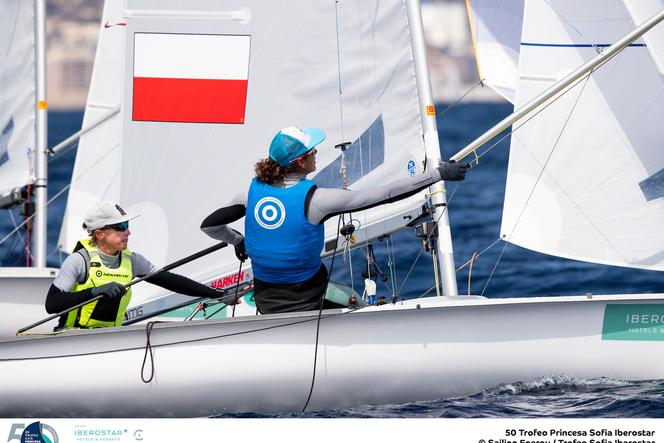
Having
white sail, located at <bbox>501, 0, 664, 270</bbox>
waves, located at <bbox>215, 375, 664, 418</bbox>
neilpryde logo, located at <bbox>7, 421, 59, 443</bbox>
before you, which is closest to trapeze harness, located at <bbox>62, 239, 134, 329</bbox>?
waves, located at <bbox>215, 375, 664, 418</bbox>

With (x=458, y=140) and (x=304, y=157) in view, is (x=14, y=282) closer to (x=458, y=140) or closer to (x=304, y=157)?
(x=304, y=157)

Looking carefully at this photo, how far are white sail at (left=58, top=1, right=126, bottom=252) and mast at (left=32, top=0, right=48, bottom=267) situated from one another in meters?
0.44

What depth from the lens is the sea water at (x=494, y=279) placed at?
502 cm

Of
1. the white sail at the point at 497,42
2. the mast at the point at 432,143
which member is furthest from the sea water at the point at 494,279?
the white sail at the point at 497,42

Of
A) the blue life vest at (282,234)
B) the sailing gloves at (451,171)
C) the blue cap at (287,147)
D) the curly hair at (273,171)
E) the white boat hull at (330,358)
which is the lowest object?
the white boat hull at (330,358)

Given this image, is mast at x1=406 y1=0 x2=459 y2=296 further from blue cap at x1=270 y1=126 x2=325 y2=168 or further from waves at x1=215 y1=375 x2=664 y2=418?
blue cap at x1=270 y1=126 x2=325 y2=168

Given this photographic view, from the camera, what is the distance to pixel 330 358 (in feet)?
17.0

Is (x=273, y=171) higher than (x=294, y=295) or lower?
higher

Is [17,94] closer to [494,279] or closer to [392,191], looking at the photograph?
[494,279]

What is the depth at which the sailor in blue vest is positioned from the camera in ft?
16.3

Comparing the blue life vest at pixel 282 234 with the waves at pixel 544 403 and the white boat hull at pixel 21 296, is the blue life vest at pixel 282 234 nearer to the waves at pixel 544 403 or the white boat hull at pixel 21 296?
the waves at pixel 544 403

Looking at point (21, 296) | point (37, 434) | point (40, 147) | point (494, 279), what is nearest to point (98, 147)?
point (40, 147)

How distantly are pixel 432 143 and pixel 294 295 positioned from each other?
1132 mm

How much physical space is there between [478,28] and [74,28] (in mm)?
109023
